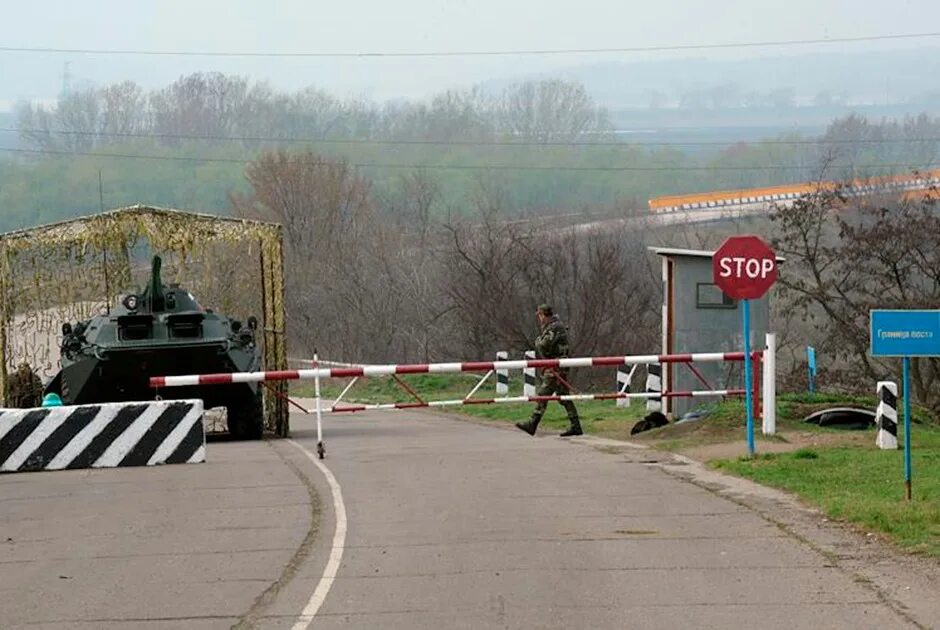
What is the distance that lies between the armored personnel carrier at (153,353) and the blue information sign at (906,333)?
1170cm

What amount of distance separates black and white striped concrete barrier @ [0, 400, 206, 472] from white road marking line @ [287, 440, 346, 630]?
2.62 meters

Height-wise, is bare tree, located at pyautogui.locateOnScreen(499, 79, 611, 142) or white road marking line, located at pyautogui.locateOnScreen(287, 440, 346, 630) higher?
bare tree, located at pyautogui.locateOnScreen(499, 79, 611, 142)

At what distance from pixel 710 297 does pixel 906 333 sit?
1001 cm

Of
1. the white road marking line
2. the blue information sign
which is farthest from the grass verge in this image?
the white road marking line

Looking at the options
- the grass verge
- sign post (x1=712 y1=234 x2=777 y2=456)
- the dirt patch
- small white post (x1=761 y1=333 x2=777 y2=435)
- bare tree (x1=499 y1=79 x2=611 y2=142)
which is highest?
bare tree (x1=499 y1=79 x2=611 y2=142)

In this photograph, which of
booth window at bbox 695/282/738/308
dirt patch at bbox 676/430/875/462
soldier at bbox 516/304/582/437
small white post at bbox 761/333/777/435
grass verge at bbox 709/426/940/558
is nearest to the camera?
grass verge at bbox 709/426/940/558

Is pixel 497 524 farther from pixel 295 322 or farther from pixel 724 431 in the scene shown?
pixel 295 322

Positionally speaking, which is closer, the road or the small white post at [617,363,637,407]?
the road

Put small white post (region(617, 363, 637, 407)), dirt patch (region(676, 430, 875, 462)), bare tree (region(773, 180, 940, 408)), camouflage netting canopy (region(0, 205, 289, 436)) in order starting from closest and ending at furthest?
dirt patch (region(676, 430, 875, 462))
camouflage netting canopy (region(0, 205, 289, 436))
small white post (region(617, 363, 637, 407))
bare tree (region(773, 180, 940, 408))

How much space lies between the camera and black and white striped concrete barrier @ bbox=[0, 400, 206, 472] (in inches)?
719

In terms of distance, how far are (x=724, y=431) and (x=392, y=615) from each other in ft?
38.3

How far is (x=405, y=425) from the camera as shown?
1090 inches

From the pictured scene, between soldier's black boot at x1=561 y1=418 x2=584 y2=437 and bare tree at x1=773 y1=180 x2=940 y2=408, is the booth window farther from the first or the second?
bare tree at x1=773 y1=180 x2=940 y2=408

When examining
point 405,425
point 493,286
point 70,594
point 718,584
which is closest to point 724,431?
point 405,425
